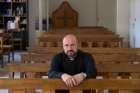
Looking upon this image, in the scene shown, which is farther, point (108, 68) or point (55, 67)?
point (108, 68)

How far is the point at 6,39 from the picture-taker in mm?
11047

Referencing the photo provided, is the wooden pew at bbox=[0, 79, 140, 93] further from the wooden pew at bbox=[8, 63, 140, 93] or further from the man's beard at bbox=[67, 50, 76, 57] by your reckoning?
the wooden pew at bbox=[8, 63, 140, 93]

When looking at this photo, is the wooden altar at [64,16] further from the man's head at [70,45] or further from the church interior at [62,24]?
the man's head at [70,45]

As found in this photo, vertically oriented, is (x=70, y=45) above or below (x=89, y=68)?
above

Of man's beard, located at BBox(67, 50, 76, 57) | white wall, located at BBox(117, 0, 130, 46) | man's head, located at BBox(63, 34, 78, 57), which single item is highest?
white wall, located at BBox(117, 0, 130, 46)

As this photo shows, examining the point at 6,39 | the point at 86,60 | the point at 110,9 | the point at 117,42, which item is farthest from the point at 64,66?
the point at 110,9

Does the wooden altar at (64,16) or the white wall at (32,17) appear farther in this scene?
the wooden altar at (64,16)

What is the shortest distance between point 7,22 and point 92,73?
35.7 ft

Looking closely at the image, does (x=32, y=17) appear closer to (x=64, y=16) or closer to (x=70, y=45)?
(x=64, y=16)


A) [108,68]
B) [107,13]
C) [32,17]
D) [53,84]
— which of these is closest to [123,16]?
[107,13]

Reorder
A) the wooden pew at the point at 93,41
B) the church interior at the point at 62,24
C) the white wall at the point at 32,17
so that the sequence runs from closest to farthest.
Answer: the wooden pew at the point at 93,41, the church interior at the point at 62,24, the white wall at the point at 32,17

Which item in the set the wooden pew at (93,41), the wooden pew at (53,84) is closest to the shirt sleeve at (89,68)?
the wooden pew at (53,84)

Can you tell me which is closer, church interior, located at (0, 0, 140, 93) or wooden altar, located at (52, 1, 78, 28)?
church interior, located at (0, 0, 140, 93)

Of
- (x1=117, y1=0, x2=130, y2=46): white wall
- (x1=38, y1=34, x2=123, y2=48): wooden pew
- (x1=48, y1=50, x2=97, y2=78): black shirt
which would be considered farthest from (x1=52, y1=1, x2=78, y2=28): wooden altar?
(x1=48, y1=50, x2=97, y2=78): black shirt
